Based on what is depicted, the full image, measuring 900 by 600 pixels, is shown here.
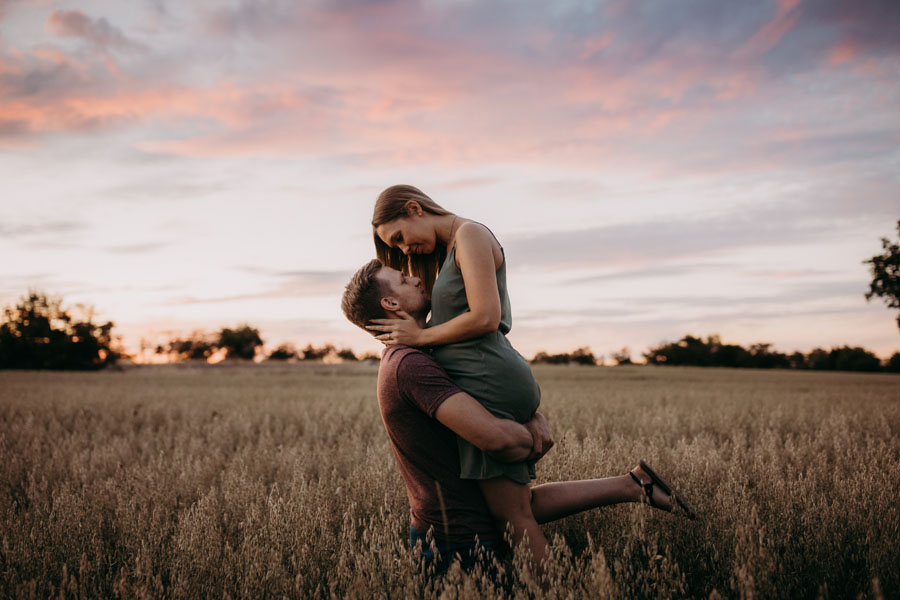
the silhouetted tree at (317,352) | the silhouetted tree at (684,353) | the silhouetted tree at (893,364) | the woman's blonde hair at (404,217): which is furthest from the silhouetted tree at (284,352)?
the woman's blonde hair at (404,217)

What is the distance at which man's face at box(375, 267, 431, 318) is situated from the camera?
9.84 feet

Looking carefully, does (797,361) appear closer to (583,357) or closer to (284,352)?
(583,357)

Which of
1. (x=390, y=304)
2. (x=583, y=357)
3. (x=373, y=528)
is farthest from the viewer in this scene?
(x=583, y=357)

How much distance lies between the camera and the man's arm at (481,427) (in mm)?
2615

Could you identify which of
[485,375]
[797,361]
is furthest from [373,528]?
[797,361]

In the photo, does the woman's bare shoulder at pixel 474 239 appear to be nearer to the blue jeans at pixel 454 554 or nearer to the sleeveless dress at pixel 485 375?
the sleeveless dress at pixel 485 375

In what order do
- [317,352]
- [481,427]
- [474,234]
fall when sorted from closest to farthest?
1. [481,427]
2. [474,234]
3. [317,352]

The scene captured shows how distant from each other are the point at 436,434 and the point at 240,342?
82904 mm

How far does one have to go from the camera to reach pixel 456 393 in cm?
266

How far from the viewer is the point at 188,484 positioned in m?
4.95

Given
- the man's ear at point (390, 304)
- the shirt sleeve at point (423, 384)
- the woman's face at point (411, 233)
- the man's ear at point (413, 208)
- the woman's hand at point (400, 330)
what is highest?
the man's ear at point (413, 208)

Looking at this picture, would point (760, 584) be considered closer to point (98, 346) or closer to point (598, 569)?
point (598, 569)

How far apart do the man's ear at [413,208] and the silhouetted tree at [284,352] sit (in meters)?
76.4

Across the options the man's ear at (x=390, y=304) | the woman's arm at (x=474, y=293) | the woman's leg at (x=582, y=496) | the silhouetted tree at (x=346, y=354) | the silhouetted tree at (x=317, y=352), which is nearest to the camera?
the woman's arm at (x=474, y=293)
